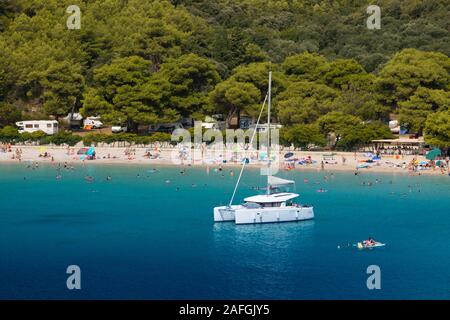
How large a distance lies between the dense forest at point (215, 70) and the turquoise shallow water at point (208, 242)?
15.9 m

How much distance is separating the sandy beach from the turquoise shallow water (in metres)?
5.05

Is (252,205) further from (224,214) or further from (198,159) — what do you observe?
(198,159)

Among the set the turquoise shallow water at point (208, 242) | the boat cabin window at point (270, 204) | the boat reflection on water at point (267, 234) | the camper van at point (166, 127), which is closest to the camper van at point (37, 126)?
the camper van at point (166, 127)

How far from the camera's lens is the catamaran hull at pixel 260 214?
43.3m

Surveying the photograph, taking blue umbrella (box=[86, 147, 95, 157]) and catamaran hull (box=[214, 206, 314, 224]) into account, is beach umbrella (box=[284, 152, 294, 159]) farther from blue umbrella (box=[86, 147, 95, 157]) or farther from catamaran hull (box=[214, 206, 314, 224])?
catamaran hull (box=[214, 206, 314, 224])

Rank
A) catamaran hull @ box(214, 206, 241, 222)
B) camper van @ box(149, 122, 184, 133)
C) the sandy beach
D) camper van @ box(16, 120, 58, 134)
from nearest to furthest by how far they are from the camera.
Result: catamaran hull @ box(214, 206, 241, 222) → the sandy beach → camper van @ box(16, 120, 58, 134) → camper van @ box(149, 122, 184, 133)

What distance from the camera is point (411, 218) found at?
154ft

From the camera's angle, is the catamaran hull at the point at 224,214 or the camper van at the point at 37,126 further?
the camper van at the point at 37,126

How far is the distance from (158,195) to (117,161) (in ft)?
51.4

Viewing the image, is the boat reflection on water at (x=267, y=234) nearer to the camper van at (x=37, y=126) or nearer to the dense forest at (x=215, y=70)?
the dense forest at (x=215, y=70)

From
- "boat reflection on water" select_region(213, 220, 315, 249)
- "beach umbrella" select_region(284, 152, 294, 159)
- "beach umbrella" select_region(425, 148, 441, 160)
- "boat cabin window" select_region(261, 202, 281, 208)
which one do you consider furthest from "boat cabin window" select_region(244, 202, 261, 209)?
"beach umbrella" select_region(425, 148, 441, 160)

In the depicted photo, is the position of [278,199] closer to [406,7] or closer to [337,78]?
[337,78]

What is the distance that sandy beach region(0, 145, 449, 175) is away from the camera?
212ft
